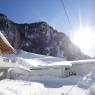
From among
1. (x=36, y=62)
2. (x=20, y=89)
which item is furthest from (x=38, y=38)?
(x=20, y=89)

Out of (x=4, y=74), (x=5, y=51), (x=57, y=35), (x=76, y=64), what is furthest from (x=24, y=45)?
(x=5, y=51)

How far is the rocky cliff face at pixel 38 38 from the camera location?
81.5 metres

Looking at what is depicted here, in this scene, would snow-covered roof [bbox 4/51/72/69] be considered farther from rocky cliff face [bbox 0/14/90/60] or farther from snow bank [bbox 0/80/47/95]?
rocky cliff face [bbox 0/14/90/60]

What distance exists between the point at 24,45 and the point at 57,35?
19.7m

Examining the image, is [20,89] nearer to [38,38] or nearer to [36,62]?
[36,62]

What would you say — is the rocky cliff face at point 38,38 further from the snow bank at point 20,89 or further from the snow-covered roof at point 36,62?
the snow bank at point 20,89

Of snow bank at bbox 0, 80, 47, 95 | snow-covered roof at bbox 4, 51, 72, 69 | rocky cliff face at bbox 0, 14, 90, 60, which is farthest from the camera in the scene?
rocky cliff face at bbox 0, 14, 90, 60

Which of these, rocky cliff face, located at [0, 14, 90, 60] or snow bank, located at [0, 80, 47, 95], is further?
rocky cliff face, located at [0, 14, 90, 60]

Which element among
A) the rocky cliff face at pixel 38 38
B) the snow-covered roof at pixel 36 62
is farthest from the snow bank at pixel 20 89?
the rocky cliff face at pixel 38 38

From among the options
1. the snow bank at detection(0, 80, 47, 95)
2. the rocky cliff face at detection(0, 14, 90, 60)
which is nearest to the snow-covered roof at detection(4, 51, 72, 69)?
the snow bank at detection(0, 80, 47, 95)

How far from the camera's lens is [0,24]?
79.7 meters

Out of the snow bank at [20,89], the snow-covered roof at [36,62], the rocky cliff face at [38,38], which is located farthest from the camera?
the rocky cliff face at [38,38]

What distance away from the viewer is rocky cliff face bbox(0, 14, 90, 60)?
81.5m

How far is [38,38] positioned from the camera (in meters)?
93.2
